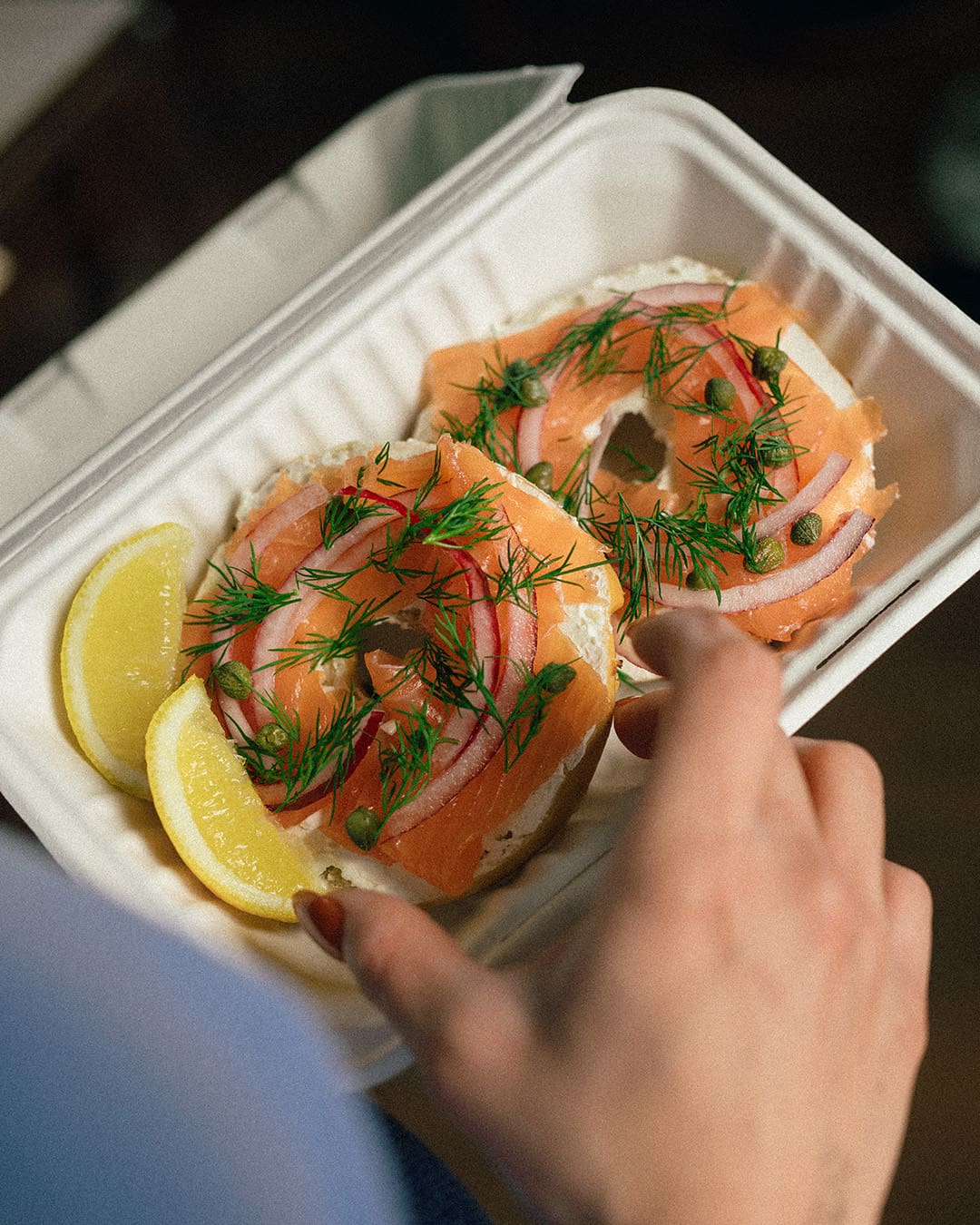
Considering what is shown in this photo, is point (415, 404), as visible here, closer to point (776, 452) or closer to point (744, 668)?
point (776, 452)

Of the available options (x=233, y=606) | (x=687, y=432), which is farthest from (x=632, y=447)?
(x=233, y=606)

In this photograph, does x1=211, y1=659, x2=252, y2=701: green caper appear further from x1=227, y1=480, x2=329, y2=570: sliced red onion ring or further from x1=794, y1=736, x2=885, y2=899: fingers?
x1=794, y1=736, x2=885, y2=899: fingers

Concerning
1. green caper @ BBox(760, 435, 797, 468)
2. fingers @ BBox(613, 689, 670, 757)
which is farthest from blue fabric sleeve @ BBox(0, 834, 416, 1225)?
green caper @ BBox(760, 435, 797, 468)

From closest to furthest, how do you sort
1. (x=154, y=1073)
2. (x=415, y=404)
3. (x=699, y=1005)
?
(x=154, y=1073) → (x=699, y=1005) → (x=415, y=404)

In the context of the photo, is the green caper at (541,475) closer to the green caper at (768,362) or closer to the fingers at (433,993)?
the green caper at (768,362)

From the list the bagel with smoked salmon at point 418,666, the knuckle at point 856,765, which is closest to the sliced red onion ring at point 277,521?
the bagel with smoked salmon at point 418,666

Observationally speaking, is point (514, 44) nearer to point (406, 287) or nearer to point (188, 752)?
point (406, 287)
